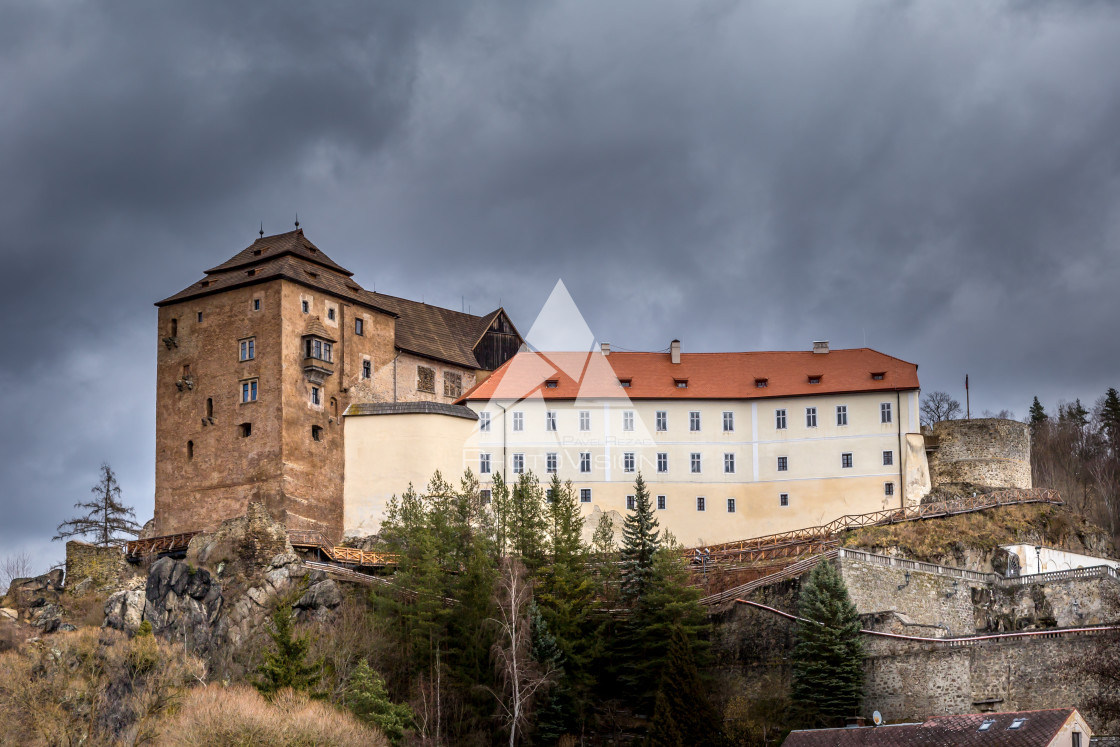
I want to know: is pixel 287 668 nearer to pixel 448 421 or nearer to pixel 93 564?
pixel 93 564

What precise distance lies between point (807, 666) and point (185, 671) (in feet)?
76.2

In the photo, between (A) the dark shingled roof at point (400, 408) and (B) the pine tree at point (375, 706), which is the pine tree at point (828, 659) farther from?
(A) the dark shingled roof at point (400, 408)

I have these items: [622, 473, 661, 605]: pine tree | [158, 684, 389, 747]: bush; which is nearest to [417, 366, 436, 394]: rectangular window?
[622, 473, 661, 605]: pine tree

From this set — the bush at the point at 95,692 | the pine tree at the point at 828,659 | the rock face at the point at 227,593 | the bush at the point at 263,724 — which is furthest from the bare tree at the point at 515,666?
the bush at the point at 95,692

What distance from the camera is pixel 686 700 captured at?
52281 mm

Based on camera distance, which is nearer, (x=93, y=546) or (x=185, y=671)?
(x=185, y=671)

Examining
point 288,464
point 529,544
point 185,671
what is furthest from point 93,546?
point 529,544

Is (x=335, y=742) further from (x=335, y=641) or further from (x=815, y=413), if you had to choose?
(x=815, y=413)

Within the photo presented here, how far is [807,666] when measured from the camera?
53.4 meters

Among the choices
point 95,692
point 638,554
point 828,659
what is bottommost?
point 95,692

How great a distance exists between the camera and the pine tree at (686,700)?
51.3m

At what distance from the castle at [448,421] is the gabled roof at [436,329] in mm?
352

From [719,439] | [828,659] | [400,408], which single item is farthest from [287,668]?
[719,439]

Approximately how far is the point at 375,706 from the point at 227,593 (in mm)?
16981
